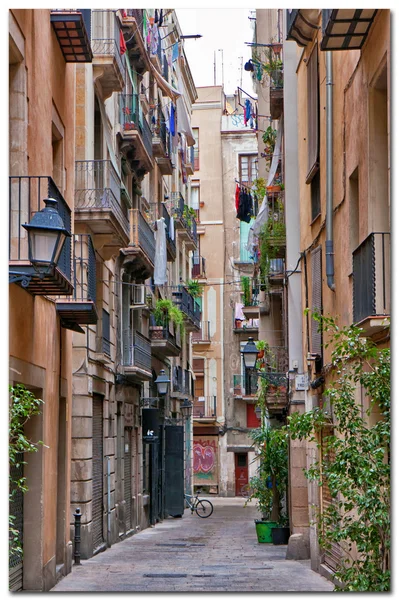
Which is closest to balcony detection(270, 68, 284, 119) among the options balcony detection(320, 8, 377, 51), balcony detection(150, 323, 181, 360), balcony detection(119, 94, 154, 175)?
balcony detection(119, 94, 154, 175)

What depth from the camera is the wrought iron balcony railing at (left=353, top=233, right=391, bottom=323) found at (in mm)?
10141

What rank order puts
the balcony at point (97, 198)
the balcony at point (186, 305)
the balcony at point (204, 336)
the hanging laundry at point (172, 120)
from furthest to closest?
the balcony at point (204, 336)
the balcony at point (186, 305)
the hanging laundry at point (172, 120)
the balcony at point (97, 198)

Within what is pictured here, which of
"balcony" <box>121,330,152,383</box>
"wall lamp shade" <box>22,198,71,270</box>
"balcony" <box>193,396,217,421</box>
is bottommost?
"balcony" <box>193,396,217,421</box>

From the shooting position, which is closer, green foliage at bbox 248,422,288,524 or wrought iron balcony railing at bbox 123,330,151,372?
green foliage at bbox 248,422,288,524

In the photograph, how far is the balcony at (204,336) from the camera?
183 ft

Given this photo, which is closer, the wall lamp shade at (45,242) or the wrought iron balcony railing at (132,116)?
the wall lamp shade at (45,242)

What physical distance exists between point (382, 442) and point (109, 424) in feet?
50.1

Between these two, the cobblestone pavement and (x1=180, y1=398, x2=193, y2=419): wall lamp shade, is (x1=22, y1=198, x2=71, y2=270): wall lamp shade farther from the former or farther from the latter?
(x1=180, y1=398, x2=193, y2=419): wall lamp shade

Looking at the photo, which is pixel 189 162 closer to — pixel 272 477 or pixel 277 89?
pixel 277 89

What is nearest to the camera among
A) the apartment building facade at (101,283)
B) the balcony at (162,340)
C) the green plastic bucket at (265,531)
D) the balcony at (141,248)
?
the apartment building facade at (101,283)

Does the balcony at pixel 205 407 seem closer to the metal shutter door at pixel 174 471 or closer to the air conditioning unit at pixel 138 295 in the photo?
the metal shutter door at pixel 174 471

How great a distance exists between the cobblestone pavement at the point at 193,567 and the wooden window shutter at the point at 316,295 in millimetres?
3716

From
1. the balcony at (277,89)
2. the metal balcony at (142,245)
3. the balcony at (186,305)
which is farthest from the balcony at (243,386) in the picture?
the balcony at (277,89)

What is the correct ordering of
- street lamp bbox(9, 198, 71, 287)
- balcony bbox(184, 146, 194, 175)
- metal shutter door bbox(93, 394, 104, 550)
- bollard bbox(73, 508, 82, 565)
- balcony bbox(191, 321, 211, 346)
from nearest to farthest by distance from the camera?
street lamp bbox(9, 198, 71, 287) < bollard bbox(73, 508, 82, 565) < metal shutter door bbox(93, 394, 104, 550) < balcony bbox(184, 146, 194, 175) < balcony bbox(191, 321, 211, 346)
